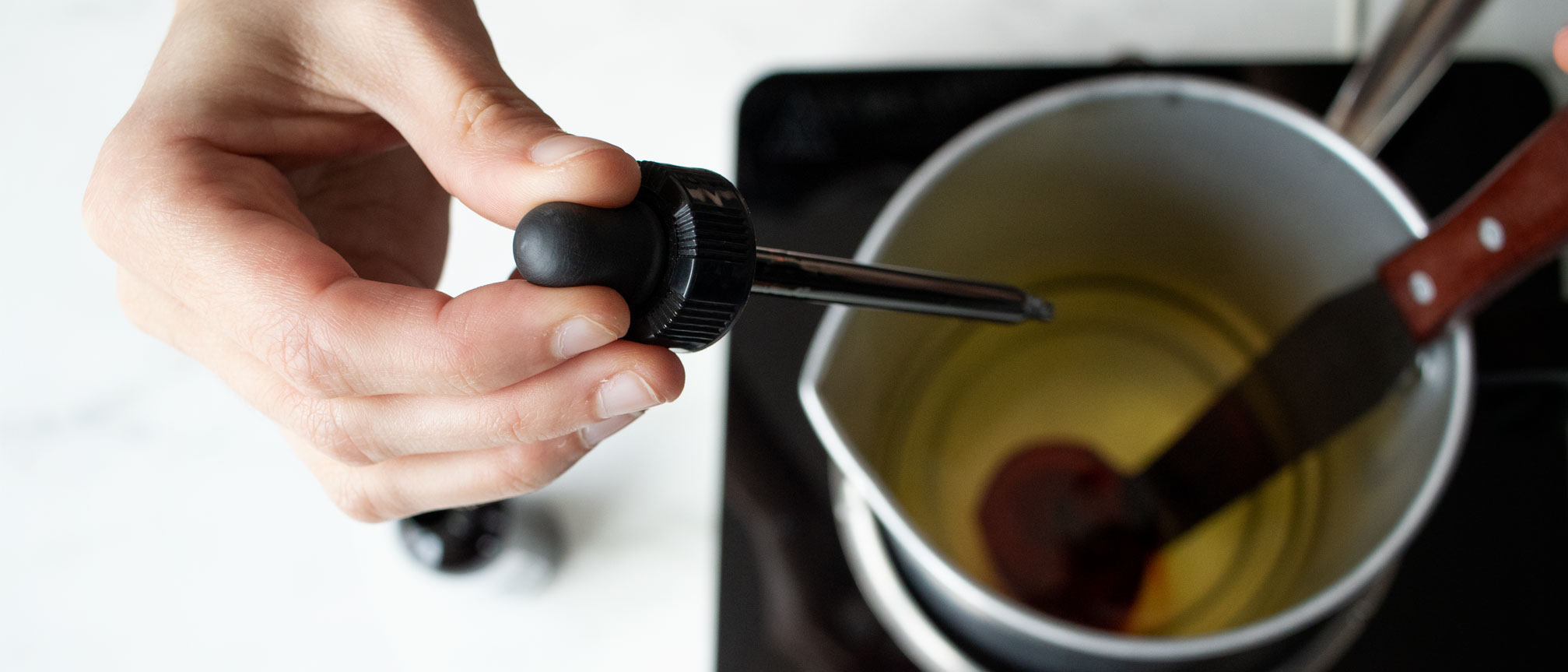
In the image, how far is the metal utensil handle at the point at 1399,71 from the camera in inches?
16.9

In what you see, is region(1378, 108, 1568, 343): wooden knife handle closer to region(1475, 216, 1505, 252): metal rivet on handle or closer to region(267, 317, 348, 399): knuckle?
region(1475, 216, 1505, 252): metal rivet on handle

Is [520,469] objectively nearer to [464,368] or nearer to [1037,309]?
[464,368]

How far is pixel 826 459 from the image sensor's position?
536 mm

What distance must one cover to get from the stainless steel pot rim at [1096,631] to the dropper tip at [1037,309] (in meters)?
0.08

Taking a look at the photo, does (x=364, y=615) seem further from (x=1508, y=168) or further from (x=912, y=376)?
(x=1508, y=168)

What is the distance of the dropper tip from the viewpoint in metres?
0.32

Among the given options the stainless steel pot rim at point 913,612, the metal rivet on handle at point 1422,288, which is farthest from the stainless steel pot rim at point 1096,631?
the stainless steel pot rim at point 913,612

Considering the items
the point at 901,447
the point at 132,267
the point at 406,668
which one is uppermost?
the point at 132,267

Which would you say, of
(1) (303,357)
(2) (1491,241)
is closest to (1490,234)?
(2) (1491,241)

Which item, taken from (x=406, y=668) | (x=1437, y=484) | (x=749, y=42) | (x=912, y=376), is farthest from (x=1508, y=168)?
(x=406, y=668)

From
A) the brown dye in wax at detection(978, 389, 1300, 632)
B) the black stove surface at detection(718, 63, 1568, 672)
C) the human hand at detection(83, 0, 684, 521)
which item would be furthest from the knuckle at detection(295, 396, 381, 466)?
the brown dye in wax at detection(978, 389, 1300, 632)

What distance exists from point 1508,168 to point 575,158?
0.31 metres

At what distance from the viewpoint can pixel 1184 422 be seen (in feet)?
1.95

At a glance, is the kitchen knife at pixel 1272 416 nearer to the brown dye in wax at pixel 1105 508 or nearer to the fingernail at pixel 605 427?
the brown dye in wax at pixel 1105 508
